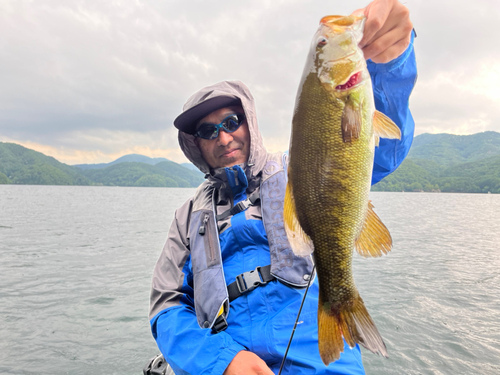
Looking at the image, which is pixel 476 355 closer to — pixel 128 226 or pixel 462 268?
pixel 462 268

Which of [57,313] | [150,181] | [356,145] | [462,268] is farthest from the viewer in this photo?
[150,181]

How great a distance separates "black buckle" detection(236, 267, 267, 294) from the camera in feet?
8.32

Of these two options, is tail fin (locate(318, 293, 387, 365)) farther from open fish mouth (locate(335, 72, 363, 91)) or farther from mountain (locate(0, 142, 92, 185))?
mountain (locate(0, 142, 92, 185))

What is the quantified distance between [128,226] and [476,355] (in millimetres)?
22857

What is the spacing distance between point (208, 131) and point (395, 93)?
1831mm

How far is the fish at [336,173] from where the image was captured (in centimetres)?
155

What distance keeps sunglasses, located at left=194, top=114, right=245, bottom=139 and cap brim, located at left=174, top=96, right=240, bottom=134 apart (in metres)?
0.14

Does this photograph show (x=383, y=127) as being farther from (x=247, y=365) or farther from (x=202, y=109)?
(x=202, y=109)

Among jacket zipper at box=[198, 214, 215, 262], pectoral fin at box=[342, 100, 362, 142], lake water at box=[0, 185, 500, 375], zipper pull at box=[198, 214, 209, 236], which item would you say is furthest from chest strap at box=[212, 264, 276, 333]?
lake water at box=[0, 185, 500, 375]

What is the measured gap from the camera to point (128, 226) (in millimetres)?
24141

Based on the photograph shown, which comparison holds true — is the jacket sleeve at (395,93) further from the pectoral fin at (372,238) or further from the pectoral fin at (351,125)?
the pectoral fin at (372,238)

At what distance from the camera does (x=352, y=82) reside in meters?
1.56

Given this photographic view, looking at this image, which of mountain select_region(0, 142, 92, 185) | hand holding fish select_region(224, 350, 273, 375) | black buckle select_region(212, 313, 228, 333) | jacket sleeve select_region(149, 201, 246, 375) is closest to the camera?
hand holding fish select_region(224, 350, 273, 375)

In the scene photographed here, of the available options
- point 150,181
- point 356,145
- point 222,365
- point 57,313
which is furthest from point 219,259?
point 150,181
